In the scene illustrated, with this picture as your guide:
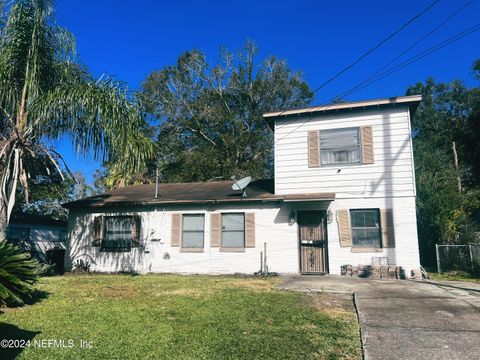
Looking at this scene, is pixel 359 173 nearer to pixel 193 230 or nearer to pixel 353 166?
pixel 353 166

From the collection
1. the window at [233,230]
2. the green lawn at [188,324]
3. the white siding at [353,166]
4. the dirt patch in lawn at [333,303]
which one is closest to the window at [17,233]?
the window at [233,230]

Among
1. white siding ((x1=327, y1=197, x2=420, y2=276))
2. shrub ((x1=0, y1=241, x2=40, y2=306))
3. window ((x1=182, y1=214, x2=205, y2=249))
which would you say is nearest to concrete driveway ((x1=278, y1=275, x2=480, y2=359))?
white siding ((x1=327, y1=197, x2=420, y2=276))

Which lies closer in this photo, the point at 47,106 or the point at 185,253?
the point at 47,106

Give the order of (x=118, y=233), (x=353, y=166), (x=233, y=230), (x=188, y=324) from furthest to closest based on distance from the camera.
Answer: (x=118, y=233), (x=233, y=230), (x=353, y=166), (x=188, y=324)

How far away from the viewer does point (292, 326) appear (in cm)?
580

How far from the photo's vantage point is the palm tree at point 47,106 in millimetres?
9305

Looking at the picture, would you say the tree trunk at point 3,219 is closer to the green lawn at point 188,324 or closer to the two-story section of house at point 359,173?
the green lawn at point 188,324

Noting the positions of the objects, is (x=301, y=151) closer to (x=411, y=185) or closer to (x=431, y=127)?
(x=411, y=185)

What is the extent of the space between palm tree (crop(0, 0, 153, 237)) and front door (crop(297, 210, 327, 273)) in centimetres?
549

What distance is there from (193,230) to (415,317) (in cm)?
861

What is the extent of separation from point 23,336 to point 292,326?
3845mm

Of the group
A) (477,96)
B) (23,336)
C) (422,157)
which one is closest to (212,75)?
(422,157)

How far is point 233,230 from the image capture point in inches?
519

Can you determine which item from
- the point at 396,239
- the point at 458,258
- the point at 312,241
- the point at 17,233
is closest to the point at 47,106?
the point at 312,241
